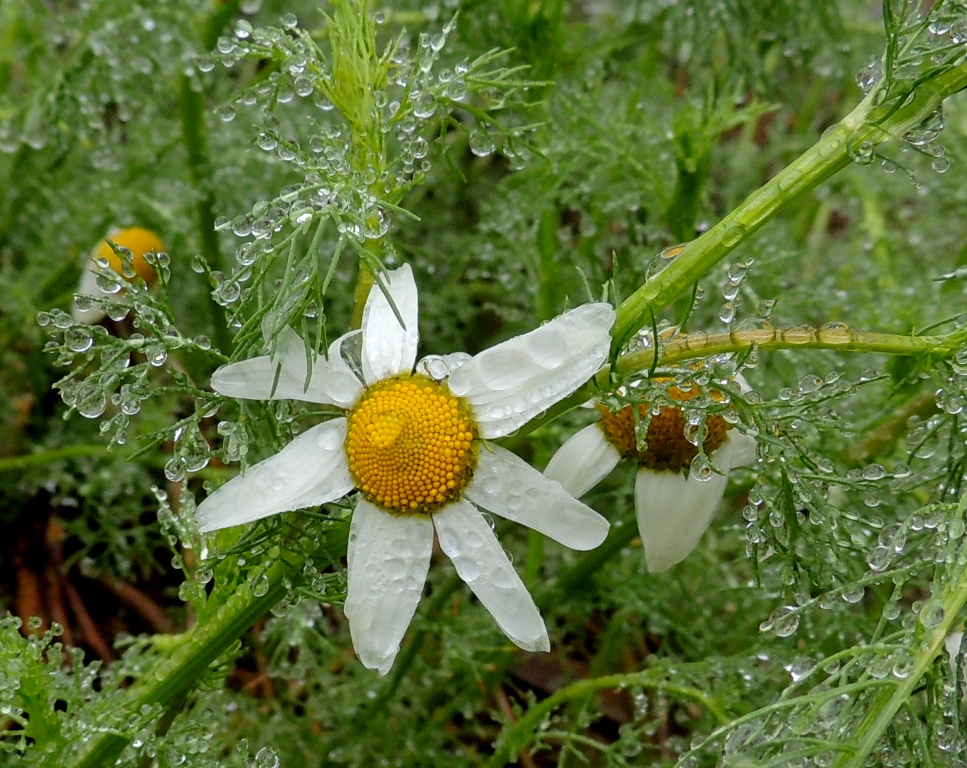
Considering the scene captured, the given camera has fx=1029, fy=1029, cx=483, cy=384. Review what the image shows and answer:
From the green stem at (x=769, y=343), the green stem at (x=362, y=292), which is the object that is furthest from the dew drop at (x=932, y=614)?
the green stem at (x=362, y=292)

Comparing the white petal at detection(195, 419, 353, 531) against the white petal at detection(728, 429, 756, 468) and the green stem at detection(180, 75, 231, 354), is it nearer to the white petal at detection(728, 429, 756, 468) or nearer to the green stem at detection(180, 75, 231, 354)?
the white petal at detection(728, 429, 756, 468)

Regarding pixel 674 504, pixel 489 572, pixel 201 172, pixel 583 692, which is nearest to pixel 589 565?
pixel 583 692

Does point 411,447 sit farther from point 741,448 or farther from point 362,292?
point 741,448

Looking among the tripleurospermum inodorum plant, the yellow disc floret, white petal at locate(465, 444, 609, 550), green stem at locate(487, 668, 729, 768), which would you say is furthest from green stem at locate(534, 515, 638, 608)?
the yellow disc floret

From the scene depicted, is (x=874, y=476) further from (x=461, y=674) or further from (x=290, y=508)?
(x=461, y=674)

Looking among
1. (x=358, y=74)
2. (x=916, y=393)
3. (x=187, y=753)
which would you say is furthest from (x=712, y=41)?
(x=187, y=753)
